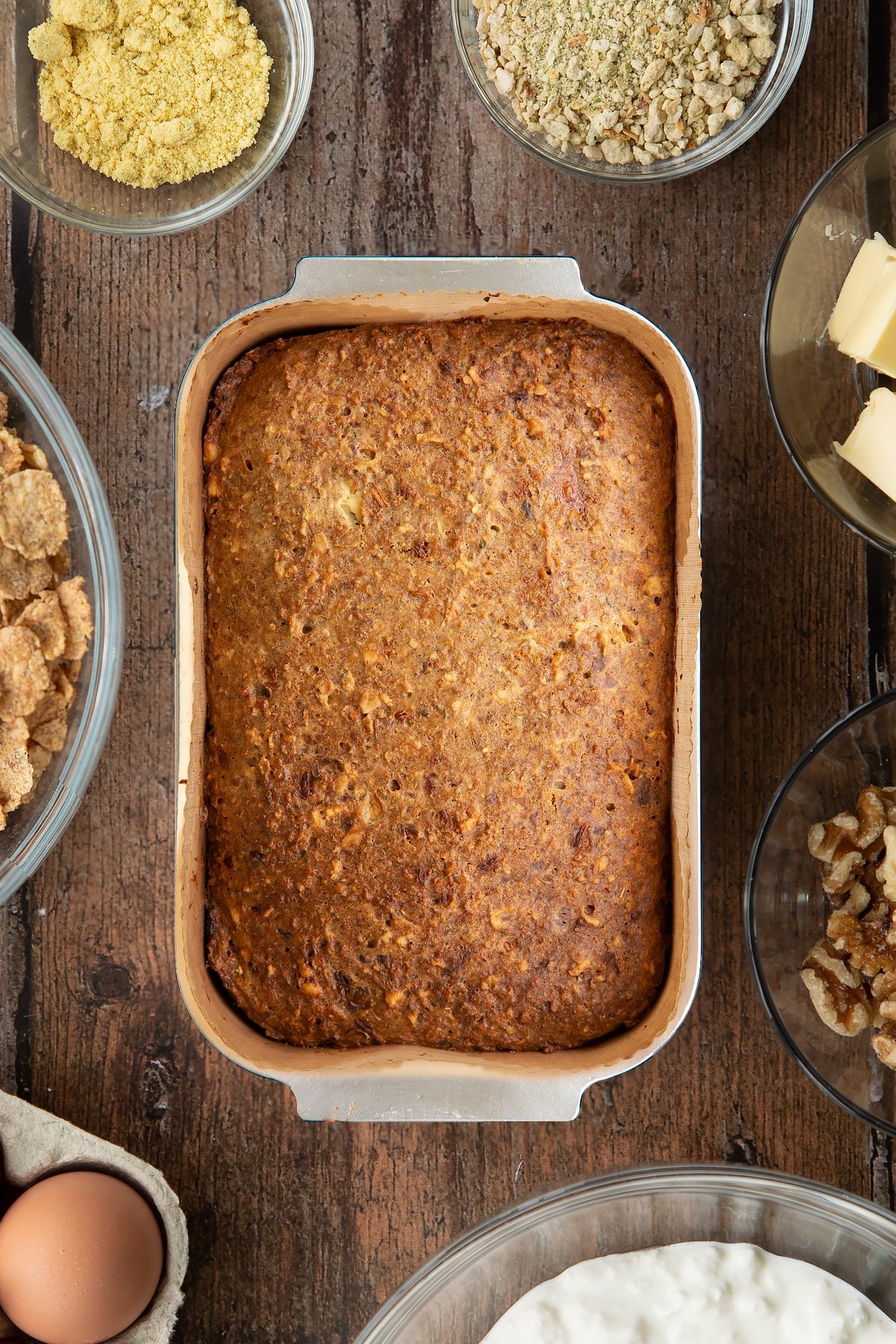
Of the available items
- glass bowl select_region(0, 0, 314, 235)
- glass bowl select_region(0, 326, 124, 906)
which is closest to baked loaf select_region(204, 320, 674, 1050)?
glass bowl select_region(0, 326, 124, 906)

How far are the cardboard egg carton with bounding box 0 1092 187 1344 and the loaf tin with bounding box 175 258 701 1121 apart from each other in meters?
0.25

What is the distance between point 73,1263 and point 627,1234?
61 centimetres

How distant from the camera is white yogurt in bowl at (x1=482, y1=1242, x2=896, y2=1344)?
1143mm

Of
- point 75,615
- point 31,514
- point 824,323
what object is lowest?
point 75,615

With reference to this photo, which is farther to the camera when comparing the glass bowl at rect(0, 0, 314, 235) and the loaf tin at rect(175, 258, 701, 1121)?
the glass bowl at rect(0, 0, 314, 235)

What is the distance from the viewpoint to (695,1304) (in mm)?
1159

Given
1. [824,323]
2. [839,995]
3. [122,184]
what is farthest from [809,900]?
[122,184]

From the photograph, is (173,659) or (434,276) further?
(173,659)

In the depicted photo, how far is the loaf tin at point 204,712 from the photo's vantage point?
3.80 ft

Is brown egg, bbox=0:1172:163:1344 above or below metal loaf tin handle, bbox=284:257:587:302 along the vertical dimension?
below

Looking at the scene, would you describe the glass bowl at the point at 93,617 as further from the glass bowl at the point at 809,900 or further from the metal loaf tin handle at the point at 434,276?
the glass bowl at the point at 809,900

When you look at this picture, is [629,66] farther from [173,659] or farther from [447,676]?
[173,659]

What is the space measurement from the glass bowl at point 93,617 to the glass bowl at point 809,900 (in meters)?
0.76

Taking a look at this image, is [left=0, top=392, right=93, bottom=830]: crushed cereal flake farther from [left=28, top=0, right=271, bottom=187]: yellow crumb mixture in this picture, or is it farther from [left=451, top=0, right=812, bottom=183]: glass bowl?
[left=451, top=0, right=812, bottom=183]: glass bowl
